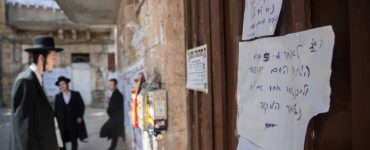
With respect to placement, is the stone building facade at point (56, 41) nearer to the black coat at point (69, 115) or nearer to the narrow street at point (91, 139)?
the narrow street at point (91, 139)

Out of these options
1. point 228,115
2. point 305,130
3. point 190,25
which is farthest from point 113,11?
point 305,130

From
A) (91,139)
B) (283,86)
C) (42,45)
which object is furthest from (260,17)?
(91,139)

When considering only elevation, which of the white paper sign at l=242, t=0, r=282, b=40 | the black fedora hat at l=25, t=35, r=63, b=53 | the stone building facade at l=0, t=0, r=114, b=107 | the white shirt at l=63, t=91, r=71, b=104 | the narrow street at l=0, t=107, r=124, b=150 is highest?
the stone building facade at l=0, t=0, r=114, b=107

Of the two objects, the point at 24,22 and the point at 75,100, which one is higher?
the point at 24,22

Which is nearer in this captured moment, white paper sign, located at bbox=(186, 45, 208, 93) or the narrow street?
white paper sign, located at bbox=(186, 45, 208, 93)

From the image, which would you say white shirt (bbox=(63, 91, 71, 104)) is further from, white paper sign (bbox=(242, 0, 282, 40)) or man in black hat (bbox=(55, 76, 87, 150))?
white paper sign (bbox=(242, 0, 282, 40))

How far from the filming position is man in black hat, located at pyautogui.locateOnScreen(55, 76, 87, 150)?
5.62m

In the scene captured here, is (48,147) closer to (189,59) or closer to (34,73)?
(34,73)

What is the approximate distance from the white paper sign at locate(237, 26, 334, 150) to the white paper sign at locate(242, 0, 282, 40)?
3 centimetres

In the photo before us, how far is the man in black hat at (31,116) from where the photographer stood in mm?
2916

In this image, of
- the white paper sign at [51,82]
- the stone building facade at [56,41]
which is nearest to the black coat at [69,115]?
the stone building facade at [56,41]

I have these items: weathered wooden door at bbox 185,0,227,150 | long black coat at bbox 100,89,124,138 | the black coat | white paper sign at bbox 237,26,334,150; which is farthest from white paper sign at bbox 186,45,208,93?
long black coat at bbox 100,89,124,138

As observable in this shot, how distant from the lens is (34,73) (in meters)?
3.15

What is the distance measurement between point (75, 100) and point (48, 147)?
2.72 meters
